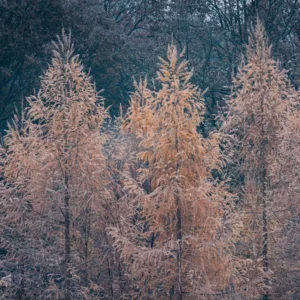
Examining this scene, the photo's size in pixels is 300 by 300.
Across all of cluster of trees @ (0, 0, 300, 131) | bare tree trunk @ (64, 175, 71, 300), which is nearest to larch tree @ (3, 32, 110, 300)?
bare tree trunk @ (64, 175, 71, 300)

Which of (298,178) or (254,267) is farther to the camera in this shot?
(298,178)

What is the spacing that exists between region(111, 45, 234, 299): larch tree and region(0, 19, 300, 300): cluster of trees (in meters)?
0.03

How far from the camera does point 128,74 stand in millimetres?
26891

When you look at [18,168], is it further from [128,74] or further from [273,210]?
[128,74]

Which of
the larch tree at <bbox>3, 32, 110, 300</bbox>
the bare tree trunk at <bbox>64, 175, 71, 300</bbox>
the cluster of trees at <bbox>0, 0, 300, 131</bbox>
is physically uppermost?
the cluster of trees at <bbox>0, 0, 300, 131</bbox>

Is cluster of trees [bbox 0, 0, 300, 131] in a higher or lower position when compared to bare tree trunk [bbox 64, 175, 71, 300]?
higher

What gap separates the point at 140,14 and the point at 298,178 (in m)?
18.8

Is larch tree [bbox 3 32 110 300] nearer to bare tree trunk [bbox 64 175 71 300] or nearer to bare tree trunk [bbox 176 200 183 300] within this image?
bare tree trunk [bbox 64 175 71 300]

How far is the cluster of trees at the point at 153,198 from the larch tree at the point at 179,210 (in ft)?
0.09

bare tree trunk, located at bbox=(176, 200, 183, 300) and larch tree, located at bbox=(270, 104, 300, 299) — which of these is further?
larch tree, located at bbox=(270, 104, 300, 299)

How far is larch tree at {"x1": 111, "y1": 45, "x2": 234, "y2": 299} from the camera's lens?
892 centimetres

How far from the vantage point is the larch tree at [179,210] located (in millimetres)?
8922

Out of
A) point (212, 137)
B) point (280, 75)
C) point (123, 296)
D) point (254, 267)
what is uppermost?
point (280, 75)

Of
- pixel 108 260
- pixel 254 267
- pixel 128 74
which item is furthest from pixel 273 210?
pixel 128 74
